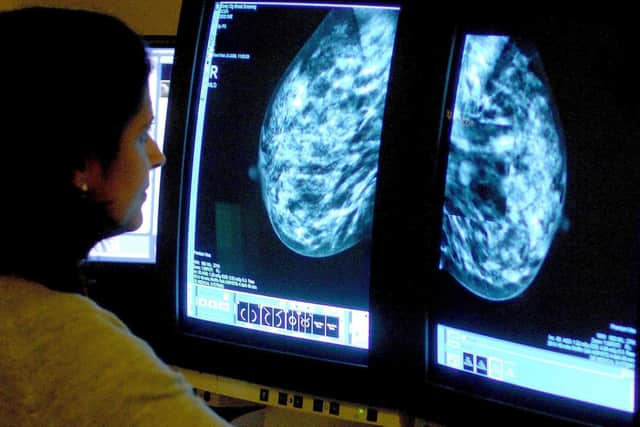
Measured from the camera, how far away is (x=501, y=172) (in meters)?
0.95

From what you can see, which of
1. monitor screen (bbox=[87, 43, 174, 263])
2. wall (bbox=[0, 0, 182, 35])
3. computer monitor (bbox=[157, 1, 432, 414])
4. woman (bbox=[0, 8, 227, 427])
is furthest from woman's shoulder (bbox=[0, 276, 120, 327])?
wall (bbox=[0, 0, 182, 35])

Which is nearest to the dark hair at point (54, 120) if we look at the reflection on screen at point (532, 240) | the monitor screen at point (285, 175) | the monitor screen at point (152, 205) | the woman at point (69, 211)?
the woman at point (69, 211)

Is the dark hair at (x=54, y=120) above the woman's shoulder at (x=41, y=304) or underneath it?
above

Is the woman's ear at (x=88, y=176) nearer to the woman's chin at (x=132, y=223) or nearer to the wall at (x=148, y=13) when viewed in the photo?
the woman's chin at (x=132, y=223)

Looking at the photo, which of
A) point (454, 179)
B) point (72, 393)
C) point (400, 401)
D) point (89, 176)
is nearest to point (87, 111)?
point (89, 176)

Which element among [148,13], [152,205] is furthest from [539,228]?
[148,13]

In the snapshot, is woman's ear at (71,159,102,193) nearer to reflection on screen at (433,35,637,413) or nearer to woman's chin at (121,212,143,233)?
woman's chin at (121,212,143,233)

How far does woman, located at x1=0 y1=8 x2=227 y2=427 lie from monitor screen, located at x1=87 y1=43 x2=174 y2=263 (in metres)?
0.56

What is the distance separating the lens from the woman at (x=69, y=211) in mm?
767

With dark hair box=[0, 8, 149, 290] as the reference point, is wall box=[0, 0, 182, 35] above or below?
above

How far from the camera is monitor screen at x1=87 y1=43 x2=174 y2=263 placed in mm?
1523

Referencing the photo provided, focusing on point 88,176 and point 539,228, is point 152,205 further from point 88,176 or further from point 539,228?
point 539,228

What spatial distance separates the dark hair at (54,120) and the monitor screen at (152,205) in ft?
2.02

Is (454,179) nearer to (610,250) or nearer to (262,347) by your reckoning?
(610,250)
